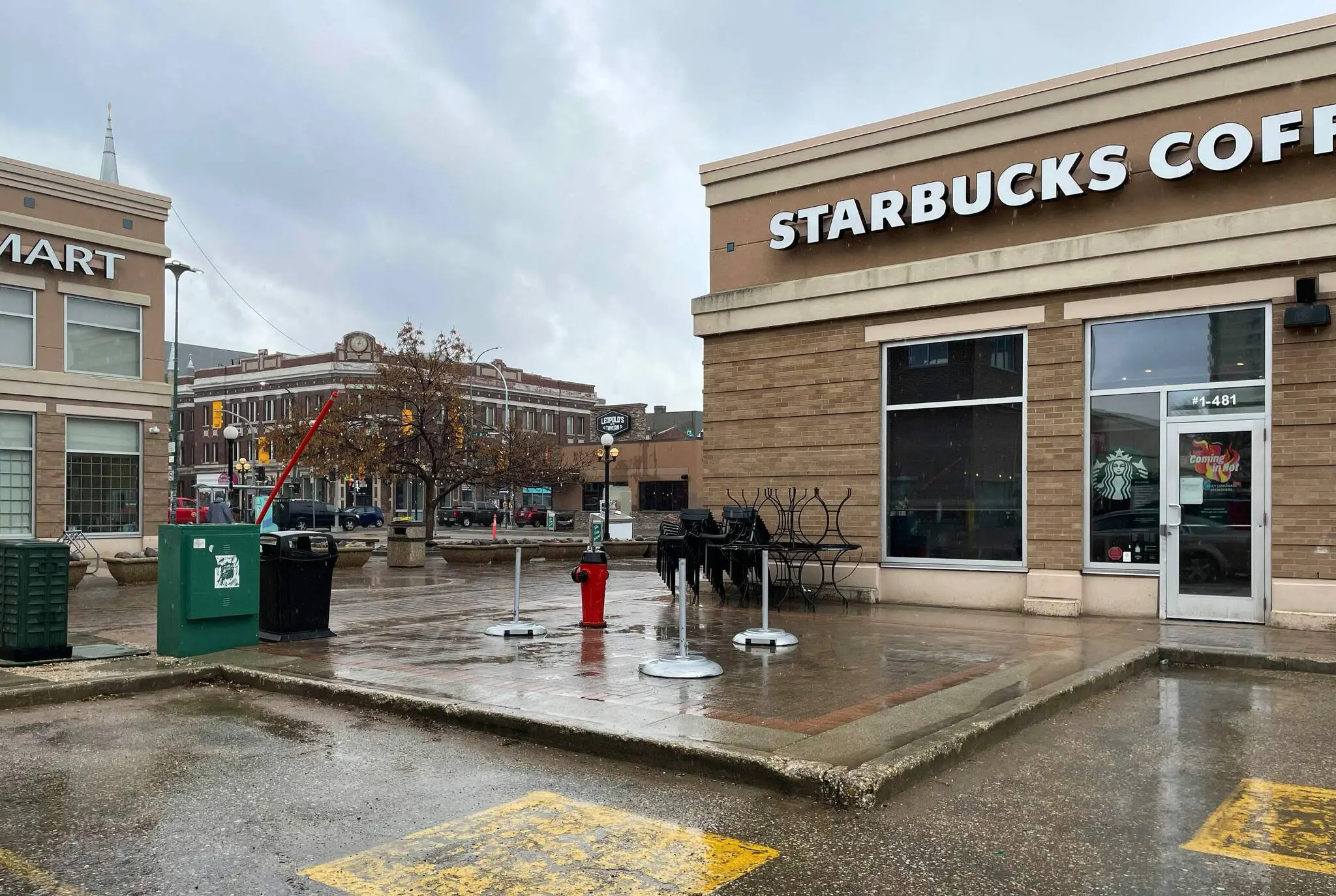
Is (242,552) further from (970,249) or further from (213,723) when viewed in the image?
(970,249)

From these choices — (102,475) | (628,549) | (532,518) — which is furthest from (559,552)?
(532,518)

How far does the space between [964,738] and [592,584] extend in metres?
5.78

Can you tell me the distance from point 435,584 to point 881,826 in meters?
14.5

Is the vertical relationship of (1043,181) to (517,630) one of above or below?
above

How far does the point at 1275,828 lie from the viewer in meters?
4.91

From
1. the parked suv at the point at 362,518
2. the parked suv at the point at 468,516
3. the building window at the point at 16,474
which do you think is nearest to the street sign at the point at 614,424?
the building window at the point at 16,474

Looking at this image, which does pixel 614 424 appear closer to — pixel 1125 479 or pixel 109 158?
pixel 1125 479

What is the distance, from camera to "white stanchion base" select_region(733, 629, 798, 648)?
1000cm

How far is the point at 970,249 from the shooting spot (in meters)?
13.6

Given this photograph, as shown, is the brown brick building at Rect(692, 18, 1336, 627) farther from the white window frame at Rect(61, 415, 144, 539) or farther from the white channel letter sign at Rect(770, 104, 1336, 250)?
the white window frame at Rect(61, 415, 144, 539)

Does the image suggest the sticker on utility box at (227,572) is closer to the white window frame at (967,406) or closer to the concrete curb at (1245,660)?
the white window frame at (967,406)

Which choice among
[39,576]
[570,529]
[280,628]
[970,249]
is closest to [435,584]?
[280,628]

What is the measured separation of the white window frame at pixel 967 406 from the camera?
1296 cm

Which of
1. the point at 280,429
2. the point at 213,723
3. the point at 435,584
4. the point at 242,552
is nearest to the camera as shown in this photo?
the point at 213,723
